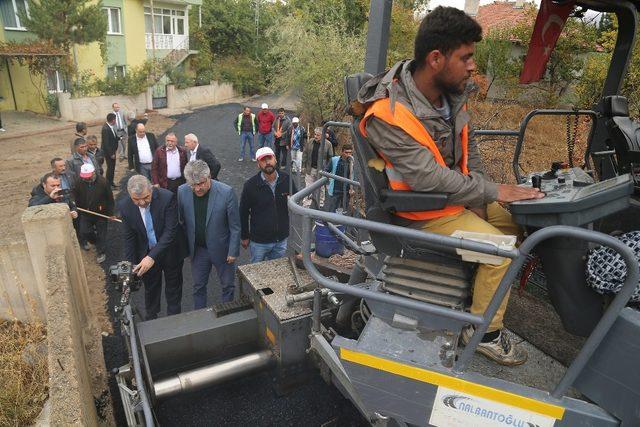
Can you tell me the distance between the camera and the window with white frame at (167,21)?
2898 centimetres

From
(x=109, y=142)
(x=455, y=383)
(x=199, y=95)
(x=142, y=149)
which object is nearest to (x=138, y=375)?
→ (x=455, y=383)

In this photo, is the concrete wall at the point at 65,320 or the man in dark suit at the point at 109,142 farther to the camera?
the man in dark suit at the point at 109,142

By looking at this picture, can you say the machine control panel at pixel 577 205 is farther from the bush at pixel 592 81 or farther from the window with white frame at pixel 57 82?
the window with white frame at pixel 57 82

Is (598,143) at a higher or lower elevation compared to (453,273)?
higher

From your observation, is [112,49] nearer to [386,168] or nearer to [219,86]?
[219,86]

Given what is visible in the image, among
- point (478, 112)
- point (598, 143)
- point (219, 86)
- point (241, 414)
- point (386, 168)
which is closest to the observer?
point (386, 168)

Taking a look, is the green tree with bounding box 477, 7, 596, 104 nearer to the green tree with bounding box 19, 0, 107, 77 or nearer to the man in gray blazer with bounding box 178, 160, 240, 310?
the man in gray blazer with bounding box 178, 160, 240, 310

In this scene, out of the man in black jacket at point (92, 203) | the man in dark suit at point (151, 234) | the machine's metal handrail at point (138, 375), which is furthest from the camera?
the man in black jacket at point (92, 203)

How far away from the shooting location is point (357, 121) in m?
2.36

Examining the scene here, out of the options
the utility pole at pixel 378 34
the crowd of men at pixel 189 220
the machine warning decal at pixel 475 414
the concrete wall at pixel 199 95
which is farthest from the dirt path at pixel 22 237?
the concrete wall at pixel 199 95

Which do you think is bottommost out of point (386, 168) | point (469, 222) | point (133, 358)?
point (133, 358)

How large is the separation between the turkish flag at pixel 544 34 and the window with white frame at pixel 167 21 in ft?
91.7

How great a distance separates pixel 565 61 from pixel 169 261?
15.1 m

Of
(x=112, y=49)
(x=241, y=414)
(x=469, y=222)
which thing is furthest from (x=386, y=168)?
(x=112, y=49)
